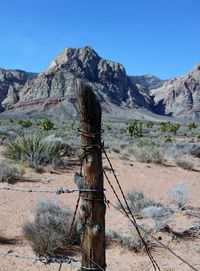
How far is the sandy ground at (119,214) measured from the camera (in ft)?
23.6

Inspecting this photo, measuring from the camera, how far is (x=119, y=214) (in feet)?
33.1

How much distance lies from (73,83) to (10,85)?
33.2 meters

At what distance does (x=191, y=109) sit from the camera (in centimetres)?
17088

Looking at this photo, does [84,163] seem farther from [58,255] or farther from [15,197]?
[15,197]

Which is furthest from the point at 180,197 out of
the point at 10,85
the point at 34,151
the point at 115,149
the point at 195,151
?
the point at 10,85

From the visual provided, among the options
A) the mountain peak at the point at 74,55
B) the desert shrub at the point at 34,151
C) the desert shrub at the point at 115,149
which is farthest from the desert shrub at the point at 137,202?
the mountain peak at the point at 74,55

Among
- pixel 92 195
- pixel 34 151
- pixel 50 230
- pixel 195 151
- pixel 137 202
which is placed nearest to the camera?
pixel 92 195

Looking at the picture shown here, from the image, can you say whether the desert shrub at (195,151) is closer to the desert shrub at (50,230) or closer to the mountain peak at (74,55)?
the desert shrub at (50,230)

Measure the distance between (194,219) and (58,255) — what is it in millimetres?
3581

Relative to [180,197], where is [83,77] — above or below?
above

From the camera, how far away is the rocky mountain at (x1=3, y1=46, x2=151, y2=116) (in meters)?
134

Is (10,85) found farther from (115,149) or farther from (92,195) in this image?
(92,195)

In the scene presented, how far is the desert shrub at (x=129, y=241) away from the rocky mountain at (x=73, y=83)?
118 metres

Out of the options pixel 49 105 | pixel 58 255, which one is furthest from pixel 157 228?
pixel 49 105
